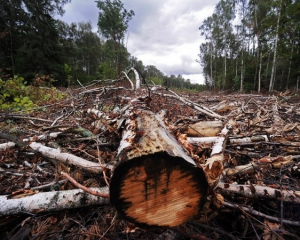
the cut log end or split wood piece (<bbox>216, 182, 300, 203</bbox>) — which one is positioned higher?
the cut log end

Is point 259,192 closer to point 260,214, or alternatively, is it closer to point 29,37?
point 260,214

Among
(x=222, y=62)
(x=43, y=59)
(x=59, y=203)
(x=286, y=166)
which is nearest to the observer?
(x=59, y=203)

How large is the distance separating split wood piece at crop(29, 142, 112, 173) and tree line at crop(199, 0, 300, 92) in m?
15.6

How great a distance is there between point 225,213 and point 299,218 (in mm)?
542

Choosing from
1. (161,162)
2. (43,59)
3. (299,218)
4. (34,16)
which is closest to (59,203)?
(161,162)

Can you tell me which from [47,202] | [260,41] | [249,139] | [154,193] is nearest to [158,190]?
[154,193]

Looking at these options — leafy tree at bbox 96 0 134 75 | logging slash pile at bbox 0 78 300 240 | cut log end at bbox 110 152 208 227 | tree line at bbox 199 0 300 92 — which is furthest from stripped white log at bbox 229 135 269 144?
leafy tree at bbox 96 0 134 75

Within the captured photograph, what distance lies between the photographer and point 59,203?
116 centimetres

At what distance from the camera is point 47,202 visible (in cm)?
117

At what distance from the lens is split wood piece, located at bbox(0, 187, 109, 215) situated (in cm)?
113

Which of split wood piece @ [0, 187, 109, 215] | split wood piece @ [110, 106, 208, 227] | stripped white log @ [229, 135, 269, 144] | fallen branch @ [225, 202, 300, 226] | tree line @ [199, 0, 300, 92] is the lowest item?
fallen branch @ [225, 202, 300, 226]

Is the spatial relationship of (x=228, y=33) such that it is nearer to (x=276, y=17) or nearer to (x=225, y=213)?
(x=276, y=17)

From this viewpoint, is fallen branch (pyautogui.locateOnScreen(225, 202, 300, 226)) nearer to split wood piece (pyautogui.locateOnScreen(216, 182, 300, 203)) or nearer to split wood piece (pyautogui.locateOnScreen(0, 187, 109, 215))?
split wood piece (pyautogui.locateOnScreen(216, 182, 300, 203))

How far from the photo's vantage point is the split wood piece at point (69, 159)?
1.42m
